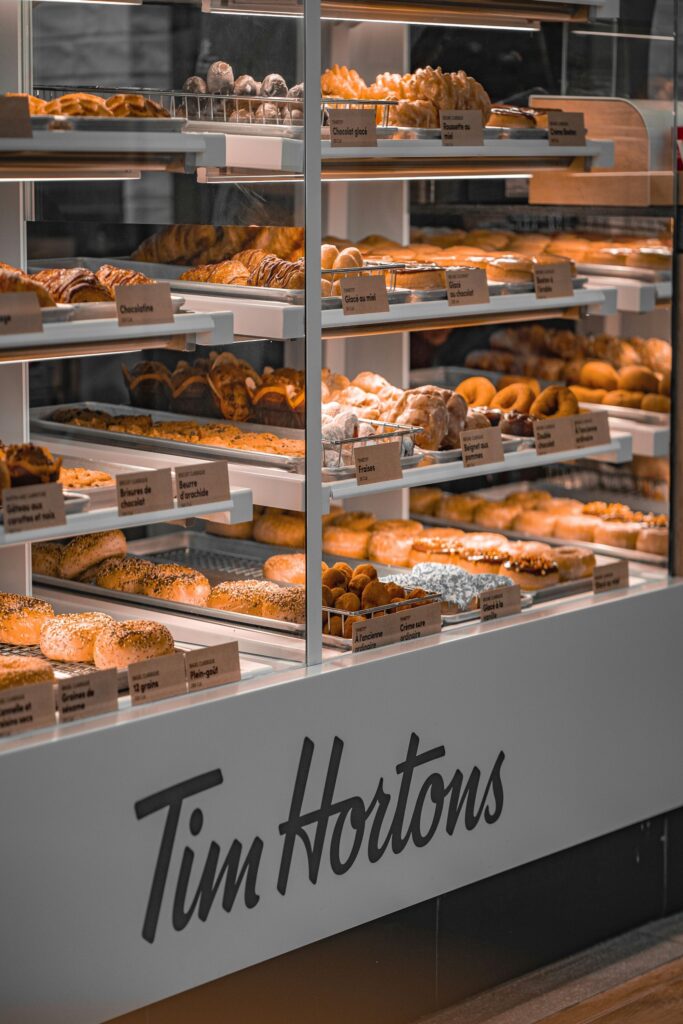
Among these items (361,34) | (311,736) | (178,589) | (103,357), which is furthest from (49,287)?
(361,34)

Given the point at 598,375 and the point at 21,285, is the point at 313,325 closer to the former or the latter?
the point at 21,285

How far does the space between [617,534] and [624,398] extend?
0.40 meters

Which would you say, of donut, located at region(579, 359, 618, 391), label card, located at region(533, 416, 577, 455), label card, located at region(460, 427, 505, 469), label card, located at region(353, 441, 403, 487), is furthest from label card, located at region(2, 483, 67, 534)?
donut, located at region(579, 359, 618, 391)

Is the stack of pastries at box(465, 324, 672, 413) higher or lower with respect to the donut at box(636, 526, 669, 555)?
higher

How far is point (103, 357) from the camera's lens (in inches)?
130

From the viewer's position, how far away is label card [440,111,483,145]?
357cm

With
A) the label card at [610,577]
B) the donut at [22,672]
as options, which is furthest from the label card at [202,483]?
the label card at [610,577]

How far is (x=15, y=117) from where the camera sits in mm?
2697

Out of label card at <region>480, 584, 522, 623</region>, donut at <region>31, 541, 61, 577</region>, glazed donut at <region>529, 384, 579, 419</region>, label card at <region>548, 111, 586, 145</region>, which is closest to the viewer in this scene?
donut at <region>31, 541, 61, 577</region>

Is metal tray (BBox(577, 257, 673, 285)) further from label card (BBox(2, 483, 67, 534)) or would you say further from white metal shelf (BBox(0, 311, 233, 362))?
label card (BBox(2, 483, 67, 534))

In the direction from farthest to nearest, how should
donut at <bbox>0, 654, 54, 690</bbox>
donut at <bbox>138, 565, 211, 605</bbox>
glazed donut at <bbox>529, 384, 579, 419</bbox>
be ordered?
glazed donut at <bbox>529, 384, 579, 419</bbox> → donut at <bbox>138, 565, 211, 605</bbox> → donut at <bbox>0, 654, 54, 690</bbox>

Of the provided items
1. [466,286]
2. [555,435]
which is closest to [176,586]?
[466,286]

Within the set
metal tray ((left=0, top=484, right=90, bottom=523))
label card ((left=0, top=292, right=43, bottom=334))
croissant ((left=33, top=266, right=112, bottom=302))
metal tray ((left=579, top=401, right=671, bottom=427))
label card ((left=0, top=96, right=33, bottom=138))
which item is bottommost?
metal tray ((left=0, top=484, right=90, bottom=523))

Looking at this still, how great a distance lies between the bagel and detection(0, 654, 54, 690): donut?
1.82 meters
